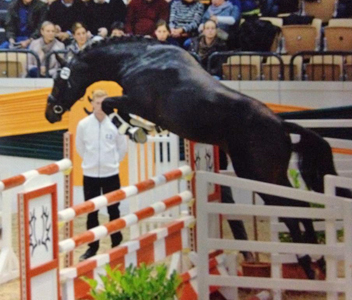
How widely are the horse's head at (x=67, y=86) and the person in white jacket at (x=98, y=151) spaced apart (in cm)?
37

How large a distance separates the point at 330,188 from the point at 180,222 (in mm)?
729

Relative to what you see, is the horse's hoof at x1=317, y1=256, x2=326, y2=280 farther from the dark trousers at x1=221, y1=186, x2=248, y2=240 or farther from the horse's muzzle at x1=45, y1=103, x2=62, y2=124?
the horse's muzzle at x1=45, y1=103, x2=62, y2=124

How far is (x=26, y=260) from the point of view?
13.0 ft

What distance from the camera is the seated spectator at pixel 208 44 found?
7613 millimetres

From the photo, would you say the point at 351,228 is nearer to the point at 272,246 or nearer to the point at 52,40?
the point at 272,246

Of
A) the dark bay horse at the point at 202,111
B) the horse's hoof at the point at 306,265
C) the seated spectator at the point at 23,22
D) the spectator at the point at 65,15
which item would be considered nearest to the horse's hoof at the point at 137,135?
the dark bay horse at the point at 202,111

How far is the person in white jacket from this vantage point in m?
6.46

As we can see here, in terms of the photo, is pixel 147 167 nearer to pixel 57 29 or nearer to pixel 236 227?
pixel 236 227

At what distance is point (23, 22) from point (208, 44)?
71.2 inches

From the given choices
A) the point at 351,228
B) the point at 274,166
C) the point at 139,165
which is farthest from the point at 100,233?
the point at 139,165

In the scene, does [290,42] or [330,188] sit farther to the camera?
[290,42]

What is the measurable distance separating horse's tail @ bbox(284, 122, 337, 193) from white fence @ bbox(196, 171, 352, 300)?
0.82 meters

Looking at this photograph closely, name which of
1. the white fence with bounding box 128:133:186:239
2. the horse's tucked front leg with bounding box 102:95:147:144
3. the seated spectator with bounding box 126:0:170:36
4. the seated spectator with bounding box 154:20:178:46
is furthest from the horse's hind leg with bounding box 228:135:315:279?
the seated spectator with bounding box 126:0:170:36

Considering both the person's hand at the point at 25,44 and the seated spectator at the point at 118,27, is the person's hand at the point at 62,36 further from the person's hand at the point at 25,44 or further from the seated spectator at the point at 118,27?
the seated spectator at the point at 118,27
